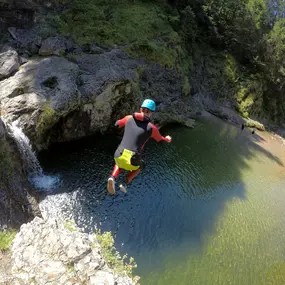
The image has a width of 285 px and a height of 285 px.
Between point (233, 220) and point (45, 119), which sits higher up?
point (233, 220)

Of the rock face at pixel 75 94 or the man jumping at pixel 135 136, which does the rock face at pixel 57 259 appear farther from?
the rock face at pixel 75 94

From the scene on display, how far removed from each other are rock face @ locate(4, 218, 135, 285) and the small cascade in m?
9.24

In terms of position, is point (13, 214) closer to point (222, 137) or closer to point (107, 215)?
point (107, 215)

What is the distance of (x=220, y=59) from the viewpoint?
37.4m

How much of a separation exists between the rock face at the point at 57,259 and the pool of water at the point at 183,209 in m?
6.31

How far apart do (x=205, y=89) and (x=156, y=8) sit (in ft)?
34.7

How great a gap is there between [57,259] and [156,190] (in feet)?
38.5

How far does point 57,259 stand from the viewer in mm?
6441

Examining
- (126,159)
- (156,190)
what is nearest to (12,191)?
(126,159)

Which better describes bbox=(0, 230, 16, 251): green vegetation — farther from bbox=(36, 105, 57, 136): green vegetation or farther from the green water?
bbox=(36, 105, 57, 136): green vegetation

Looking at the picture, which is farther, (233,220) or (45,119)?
(45,119)

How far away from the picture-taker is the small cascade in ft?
52.4

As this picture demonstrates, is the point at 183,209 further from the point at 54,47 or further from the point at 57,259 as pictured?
the point at 54,47

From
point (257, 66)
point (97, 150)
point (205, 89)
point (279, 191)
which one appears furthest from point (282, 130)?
point (97, 150)
